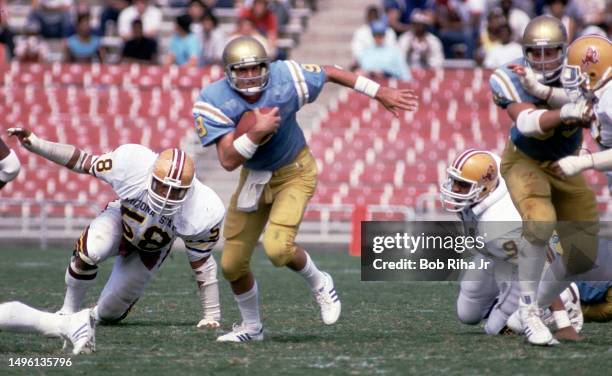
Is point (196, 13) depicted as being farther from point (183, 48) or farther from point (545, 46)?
point (545, 46)

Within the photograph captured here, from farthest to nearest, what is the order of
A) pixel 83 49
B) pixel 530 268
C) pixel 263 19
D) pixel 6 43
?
pixel 6 43, pixel 83 49, pixel 263 19, pixel 530 268

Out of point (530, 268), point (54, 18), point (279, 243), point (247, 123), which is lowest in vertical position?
point (530, 268)

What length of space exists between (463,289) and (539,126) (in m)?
1.21

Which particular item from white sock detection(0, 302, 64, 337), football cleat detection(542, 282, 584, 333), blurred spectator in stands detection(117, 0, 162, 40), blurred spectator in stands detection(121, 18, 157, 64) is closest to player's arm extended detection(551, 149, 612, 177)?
football cleat detection(542, 282, 584, 333)

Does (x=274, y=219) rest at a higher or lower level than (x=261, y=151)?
lower

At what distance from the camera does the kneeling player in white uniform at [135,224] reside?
640 cm

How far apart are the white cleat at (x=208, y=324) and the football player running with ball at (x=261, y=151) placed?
1.82 feet

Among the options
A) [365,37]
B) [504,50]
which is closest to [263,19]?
[365,37]

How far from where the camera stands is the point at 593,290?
7.07 metres

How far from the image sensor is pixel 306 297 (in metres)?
8.66

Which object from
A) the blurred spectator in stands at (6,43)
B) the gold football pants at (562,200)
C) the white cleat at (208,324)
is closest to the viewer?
the gold football pants at (562,200)

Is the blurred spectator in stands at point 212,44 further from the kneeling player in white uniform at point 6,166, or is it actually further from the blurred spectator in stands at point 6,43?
the kneeling player in white uniform at point 6,166

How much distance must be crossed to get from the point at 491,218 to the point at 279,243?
3.62 ft

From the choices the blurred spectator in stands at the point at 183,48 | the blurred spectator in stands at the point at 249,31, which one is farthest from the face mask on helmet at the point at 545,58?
the blurred spectator in stands at the point at 183,48
